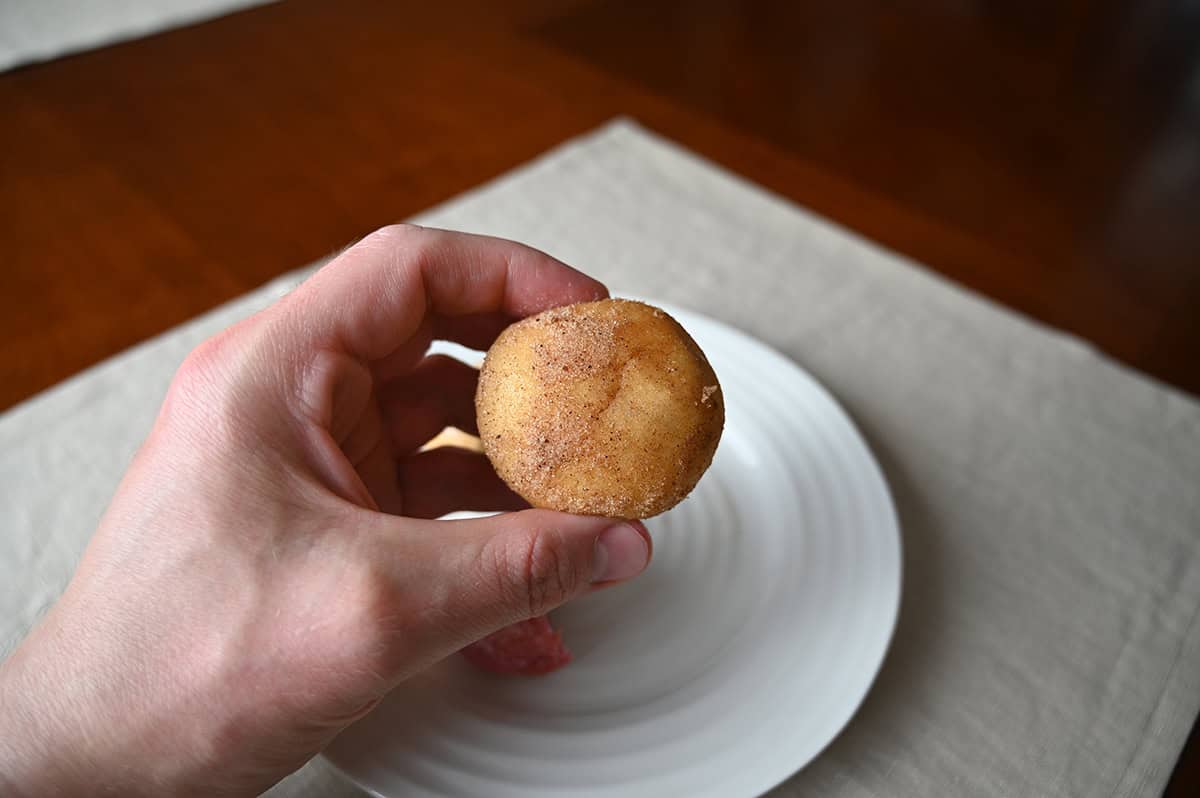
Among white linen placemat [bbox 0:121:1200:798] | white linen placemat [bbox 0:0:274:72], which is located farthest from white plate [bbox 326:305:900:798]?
white linen placemat [bbox 0:0:274:72]

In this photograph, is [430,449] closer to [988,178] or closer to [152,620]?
[152,620]

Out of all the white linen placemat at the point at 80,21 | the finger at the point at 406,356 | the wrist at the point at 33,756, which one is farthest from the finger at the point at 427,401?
the white linen placemat at the point at 80,21

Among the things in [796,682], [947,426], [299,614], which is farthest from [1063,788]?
[299,614]

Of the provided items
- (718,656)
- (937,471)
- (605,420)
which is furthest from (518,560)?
(937,471)

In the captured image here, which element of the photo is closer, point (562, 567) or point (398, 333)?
point (562, 567)

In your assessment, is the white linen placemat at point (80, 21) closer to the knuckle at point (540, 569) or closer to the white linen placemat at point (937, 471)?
the white linen placemat at point (937, 471)

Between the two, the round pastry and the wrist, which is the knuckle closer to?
the round pastry

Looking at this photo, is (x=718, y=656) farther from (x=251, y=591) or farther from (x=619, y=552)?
(x=251, y=591)
